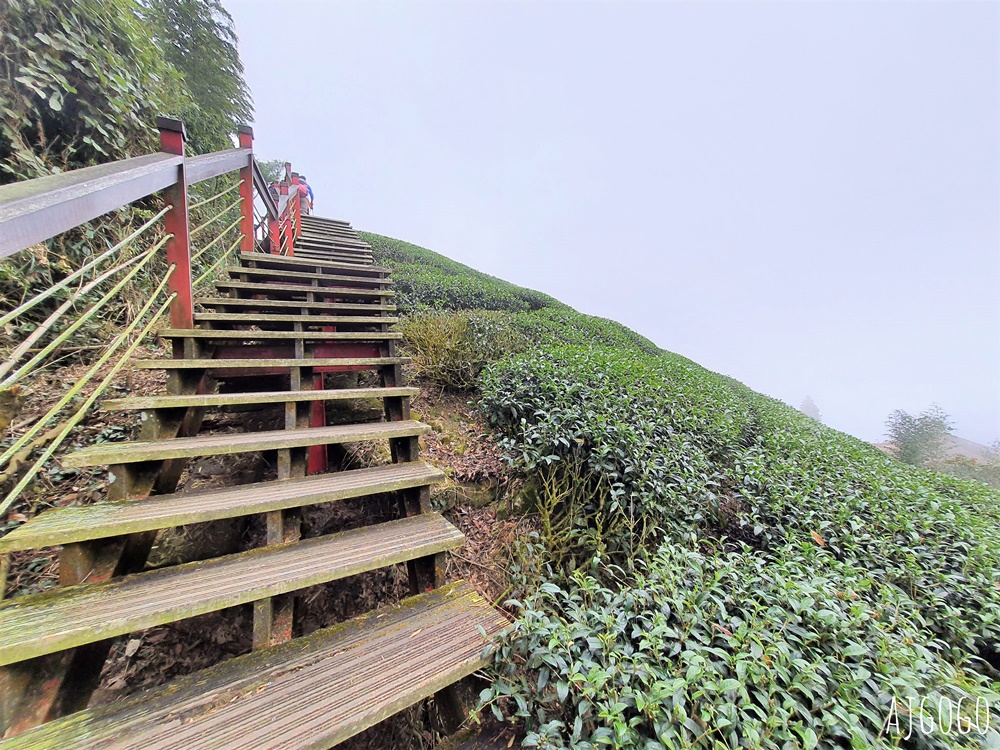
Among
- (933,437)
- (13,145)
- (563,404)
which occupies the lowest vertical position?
(933,437)

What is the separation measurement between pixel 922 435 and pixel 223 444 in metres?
20.7

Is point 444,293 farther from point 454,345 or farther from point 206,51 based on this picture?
point 206,51

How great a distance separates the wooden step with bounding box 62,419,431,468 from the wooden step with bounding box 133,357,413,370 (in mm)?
429

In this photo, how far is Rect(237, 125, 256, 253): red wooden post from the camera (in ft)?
11.8

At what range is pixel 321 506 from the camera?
207 centimetres

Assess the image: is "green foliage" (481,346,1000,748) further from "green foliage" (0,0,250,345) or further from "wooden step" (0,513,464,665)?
"green foliage" (0,0,250,345)

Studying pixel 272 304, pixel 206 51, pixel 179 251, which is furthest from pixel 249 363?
pixel 206 51

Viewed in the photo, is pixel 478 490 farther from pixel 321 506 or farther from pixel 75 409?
pixel 75 409

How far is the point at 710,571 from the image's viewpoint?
1689 millimetres

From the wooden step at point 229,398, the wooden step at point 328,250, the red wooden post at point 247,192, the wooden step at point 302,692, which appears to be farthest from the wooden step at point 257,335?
the wooden step at point 328,250

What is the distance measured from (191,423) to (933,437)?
2127 cm

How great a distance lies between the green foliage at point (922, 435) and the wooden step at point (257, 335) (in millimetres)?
17935

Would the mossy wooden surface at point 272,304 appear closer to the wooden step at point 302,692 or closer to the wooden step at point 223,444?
the wooden step at point 223,444

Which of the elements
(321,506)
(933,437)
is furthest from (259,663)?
(933,437)
